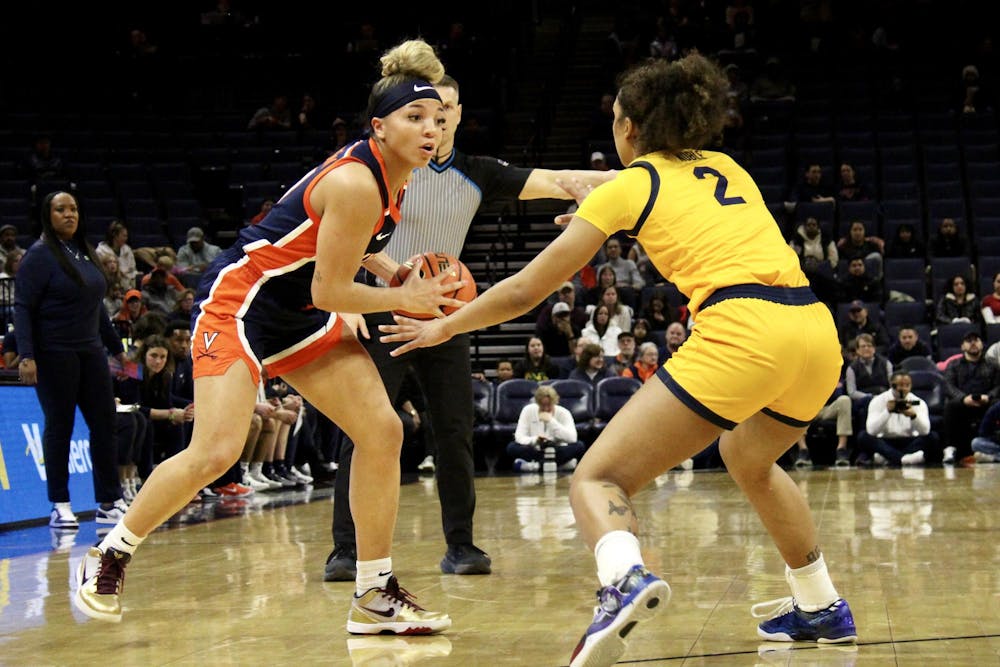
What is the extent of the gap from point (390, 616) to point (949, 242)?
13031 millimetres

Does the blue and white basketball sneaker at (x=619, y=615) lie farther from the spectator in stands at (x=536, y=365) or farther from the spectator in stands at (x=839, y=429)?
the spectator in stands at (x=536, y=365)

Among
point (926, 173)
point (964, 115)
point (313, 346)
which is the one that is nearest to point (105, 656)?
point (313, 346)

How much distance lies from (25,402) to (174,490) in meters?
4.95

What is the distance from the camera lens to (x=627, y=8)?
21.2 m

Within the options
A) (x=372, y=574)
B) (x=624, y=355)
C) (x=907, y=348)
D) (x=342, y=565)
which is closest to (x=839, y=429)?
(x=907, y=348)

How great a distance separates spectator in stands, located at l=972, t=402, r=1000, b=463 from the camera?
1233 centimetres

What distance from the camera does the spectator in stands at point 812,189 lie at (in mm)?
16031

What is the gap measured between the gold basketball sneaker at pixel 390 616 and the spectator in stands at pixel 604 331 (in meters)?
10.5

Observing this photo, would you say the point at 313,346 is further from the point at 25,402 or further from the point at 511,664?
the point at 25,402

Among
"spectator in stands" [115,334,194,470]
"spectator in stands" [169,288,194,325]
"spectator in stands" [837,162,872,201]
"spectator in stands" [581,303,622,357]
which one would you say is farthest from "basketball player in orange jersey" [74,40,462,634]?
"spectator in stands" [837,162,872,201]

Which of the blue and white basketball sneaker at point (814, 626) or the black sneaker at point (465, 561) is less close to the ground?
the blue and white basketball sneaker at point (814, 626)

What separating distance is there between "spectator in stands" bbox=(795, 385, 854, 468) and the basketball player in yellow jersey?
9.64 metres

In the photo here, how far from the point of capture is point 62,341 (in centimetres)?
711

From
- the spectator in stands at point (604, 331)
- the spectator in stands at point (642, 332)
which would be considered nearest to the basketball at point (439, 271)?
the spectator in stands at point (642, 332)
